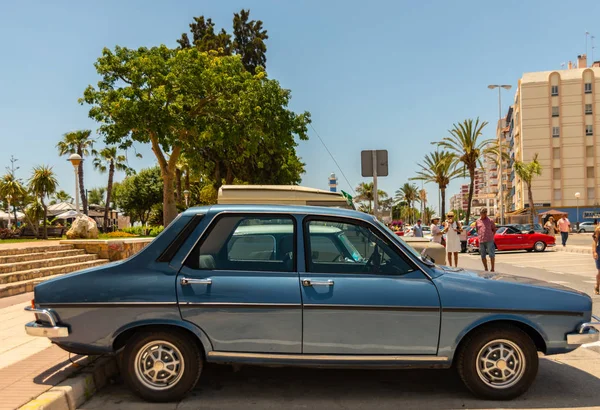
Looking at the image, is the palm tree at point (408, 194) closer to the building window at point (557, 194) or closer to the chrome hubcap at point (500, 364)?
the building window at point (557, 194)

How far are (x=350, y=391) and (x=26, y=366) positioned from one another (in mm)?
2935

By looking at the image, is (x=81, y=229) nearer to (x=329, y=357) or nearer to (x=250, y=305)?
(x=250, y=305)

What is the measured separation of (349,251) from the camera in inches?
194

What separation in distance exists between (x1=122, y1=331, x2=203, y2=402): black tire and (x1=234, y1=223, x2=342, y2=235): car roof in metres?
0.98

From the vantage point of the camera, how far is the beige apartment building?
7600 centimetres

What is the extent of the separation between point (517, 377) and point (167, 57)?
23.7 metres

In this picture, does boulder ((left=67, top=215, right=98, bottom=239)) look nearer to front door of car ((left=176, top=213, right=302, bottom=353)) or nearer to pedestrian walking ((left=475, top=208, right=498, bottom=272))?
pedestrian walking ((left=475, top=208, right=498, bottom=272))

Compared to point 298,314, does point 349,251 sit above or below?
above

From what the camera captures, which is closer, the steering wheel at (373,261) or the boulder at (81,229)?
the steering wheel at (373,261)

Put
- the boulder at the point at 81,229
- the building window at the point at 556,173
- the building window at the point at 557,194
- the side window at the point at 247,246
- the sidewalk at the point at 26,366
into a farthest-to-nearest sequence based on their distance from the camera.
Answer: the building window at the point at 556,173, the building window at the point at 557,194, the boulder at the point at 81,229, the side window at the point at 247,246, the sidewalk at the point at 26,366

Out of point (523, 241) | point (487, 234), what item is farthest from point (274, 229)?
point (523, 241)

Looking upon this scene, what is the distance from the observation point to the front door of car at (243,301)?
455 cm

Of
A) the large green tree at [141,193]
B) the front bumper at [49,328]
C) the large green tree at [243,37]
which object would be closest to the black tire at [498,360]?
the front bumper at [49,328]

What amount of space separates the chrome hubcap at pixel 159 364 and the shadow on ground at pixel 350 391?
205mm
